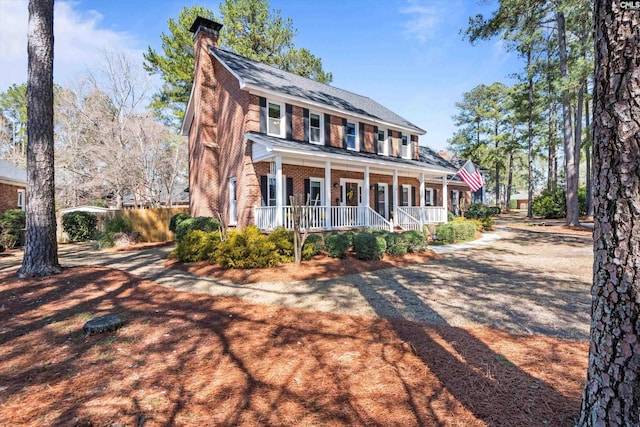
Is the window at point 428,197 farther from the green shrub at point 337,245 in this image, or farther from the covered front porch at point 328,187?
the green shrub at point 337,245

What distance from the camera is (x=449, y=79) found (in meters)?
16.4

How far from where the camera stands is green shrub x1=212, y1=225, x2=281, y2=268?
8.09 m

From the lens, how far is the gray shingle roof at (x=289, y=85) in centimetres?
1288

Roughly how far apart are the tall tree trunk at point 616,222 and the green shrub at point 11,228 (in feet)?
62.7

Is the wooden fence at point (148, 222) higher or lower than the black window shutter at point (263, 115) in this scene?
lower

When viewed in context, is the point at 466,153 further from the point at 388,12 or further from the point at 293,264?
the point at 293,264

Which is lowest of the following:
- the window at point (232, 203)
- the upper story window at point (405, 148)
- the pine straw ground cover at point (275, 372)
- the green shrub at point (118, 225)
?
the pine straw ground cover at point (275, 372)

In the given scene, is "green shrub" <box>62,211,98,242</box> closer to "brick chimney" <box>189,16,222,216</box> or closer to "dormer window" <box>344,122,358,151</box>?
"brick chimney" <box>189,16,222,216</box>

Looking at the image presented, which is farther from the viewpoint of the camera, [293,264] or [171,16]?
[171,16]

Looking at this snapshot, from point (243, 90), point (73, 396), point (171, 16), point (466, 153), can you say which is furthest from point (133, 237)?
point (466, 153)

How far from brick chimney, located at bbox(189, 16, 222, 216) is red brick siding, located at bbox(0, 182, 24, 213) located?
12.3 metres

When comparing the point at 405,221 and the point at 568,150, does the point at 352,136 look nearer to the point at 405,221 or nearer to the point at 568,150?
the point at 405,221

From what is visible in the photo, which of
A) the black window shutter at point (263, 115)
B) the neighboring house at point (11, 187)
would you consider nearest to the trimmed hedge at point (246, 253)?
the black window shutter at point (263, 115)

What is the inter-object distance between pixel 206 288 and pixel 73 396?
3.83 m
